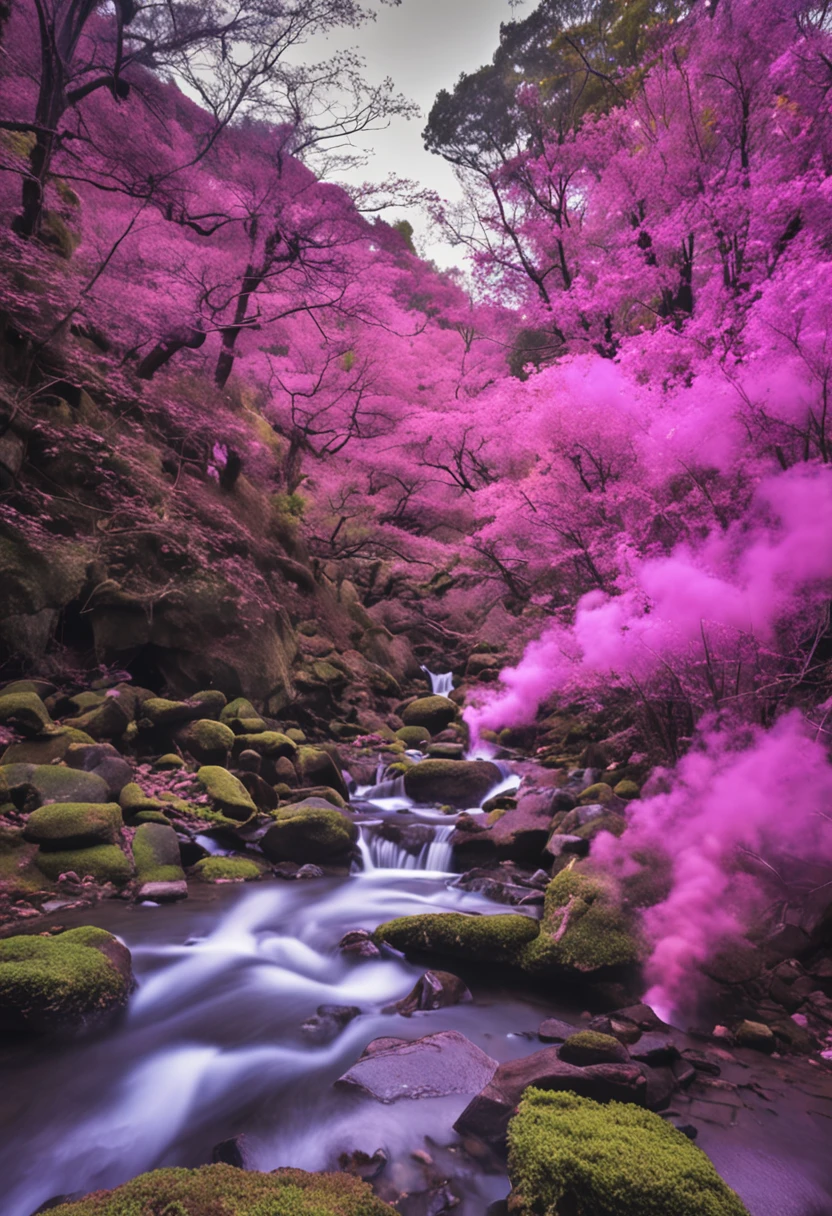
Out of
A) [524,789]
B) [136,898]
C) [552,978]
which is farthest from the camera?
[524,789]

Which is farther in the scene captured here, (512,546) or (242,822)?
(512,546)

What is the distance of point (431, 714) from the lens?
1349 cm

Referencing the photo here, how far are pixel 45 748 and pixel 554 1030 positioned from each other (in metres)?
5.82

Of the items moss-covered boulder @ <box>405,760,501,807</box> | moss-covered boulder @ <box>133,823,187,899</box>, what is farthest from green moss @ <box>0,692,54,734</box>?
moss-covered boulder @ <box>405,760,501,807</box>

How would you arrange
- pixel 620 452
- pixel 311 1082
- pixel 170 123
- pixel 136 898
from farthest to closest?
pixel 170 123 → pixel 620 452 → pixel 136 898 → pixel 311 1082

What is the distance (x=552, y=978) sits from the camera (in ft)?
15.1

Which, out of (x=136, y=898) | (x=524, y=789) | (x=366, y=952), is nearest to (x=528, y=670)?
(x=524, y=789)

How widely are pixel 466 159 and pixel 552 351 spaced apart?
15.6 feet

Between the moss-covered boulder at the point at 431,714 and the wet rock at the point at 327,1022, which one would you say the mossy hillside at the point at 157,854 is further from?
the moss-covered boulder at the point at 431,714

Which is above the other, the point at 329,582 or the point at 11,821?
the point at 329,582

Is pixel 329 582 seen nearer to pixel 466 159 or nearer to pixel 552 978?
pixel 466 159

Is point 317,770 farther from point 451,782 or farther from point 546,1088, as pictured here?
point 546,1088

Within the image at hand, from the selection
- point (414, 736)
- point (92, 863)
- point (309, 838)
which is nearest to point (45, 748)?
point (92, 863)

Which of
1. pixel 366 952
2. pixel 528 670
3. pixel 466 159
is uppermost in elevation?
pixel 466 159
